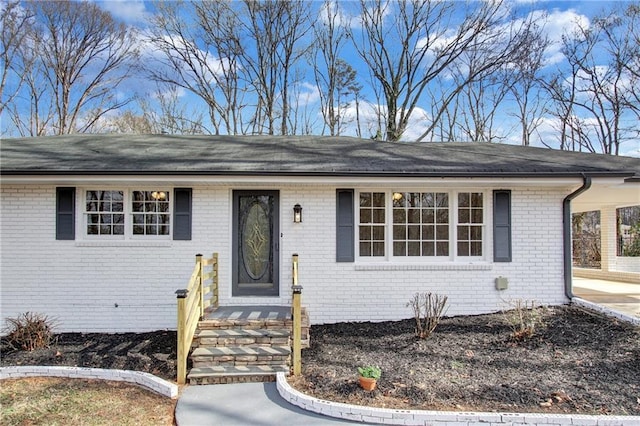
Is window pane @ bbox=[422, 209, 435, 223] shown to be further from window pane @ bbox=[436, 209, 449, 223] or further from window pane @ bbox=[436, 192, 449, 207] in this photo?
window pane @ bbox=[436, 192, 449, 207]

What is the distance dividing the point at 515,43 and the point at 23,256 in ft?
71.1

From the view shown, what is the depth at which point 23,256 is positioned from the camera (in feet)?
22.2

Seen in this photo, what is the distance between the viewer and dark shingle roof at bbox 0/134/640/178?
21.1 ft

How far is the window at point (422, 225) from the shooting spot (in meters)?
7.15

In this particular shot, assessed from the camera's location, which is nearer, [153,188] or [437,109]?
[153,188]

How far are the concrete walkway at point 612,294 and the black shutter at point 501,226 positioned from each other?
1920 millimetres

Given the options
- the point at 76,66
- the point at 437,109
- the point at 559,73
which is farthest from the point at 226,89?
the point at 559,73

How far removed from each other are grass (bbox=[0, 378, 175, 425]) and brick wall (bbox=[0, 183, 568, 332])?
6.49ft

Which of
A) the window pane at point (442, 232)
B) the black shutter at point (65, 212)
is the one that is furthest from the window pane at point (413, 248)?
the black shutter at point (65, 212)

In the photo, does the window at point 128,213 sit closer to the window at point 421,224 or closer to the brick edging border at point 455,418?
the window at point 421,224

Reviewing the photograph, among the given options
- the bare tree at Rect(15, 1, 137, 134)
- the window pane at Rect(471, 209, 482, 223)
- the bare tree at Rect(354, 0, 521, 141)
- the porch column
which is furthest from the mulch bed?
the bare tree at Rect(15, 1, 137, 134)

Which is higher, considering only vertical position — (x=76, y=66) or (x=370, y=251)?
(x=76, y=66)

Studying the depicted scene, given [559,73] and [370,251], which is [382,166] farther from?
[559,73]

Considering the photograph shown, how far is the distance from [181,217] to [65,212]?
196 centimetres
